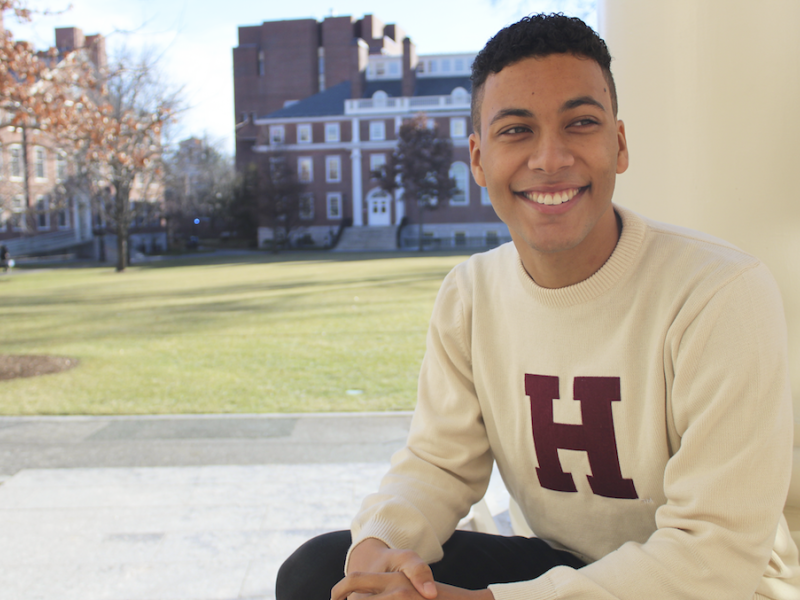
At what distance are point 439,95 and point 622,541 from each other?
174 feet

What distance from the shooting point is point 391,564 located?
4.95 ft

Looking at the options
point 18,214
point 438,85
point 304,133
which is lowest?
point 18,214

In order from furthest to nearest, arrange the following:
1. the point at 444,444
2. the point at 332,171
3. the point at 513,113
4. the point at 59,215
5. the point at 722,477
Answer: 1. the point at 332,171
2. the point at 59,215
3. the point at 444,444
4. the point at 513,113
5. the point at 722,477

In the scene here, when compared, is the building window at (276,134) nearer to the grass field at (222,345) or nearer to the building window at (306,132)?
the building window at (306,132)

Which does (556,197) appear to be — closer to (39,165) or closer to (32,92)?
(32,92)

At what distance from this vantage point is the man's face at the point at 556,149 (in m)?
1.59

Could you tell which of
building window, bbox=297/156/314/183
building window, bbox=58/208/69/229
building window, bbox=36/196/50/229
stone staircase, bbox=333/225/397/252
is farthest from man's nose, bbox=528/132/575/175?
building window, bbox=297/156/314/183

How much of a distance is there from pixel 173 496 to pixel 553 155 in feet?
8.93

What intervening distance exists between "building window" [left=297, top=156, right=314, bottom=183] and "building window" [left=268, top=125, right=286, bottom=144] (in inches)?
85.1

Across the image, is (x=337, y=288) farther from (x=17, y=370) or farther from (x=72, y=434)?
(x=72, y=434)

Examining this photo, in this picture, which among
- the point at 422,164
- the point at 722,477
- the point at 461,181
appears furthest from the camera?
the point at 461,181

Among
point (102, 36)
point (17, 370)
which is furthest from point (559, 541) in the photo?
point (102, 36)

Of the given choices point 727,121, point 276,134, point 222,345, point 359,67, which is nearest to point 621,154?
point 727,121

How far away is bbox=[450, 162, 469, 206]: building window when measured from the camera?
4981 centimetres
